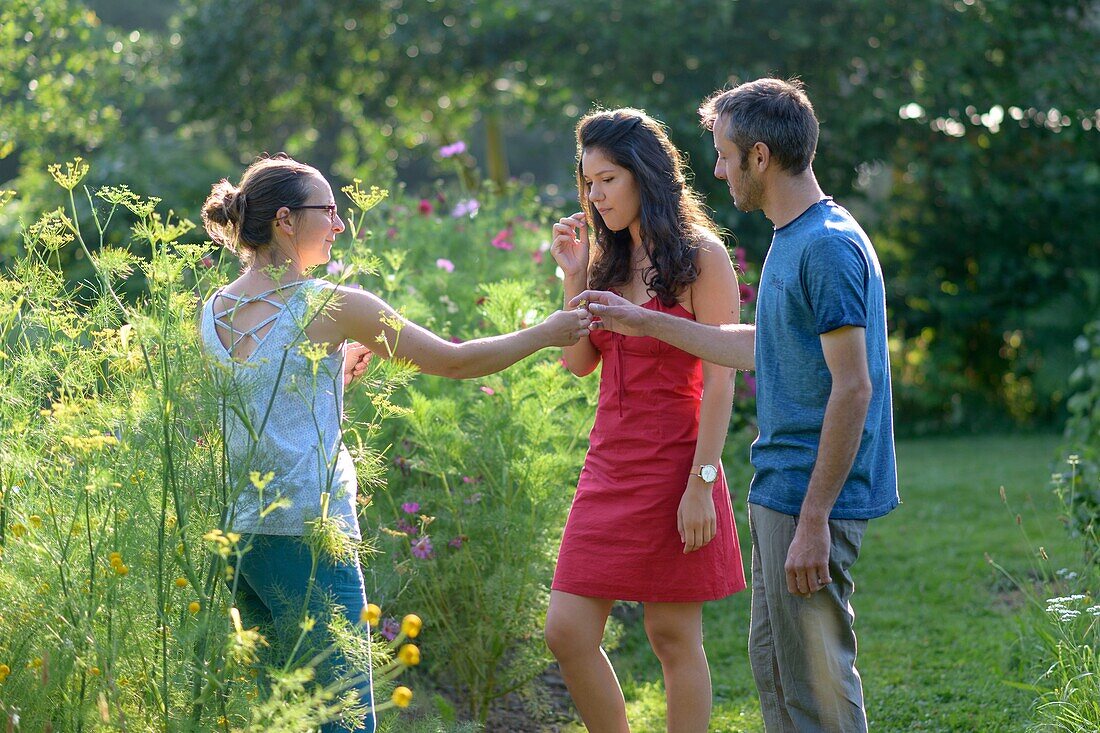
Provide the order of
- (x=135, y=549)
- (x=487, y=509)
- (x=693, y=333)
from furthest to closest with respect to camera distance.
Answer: (x=487, y=509)
(x=693, y=333)
(x=135, y=549)

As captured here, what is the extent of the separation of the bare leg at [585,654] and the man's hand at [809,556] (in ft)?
2.17

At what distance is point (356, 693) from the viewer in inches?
85.0

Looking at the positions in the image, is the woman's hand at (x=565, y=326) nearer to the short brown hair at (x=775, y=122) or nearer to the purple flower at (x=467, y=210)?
Result: the short brown hair at (x=775, y=122)

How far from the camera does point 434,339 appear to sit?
8.77 ft

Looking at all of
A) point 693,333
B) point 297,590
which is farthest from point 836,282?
point 297,590

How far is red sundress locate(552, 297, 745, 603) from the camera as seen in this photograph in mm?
2979

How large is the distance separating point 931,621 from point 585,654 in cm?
248

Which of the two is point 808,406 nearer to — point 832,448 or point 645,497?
point 832,448


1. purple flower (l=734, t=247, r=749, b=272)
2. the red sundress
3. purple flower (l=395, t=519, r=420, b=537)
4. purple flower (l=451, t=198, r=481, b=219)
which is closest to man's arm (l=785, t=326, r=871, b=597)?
the red sundress

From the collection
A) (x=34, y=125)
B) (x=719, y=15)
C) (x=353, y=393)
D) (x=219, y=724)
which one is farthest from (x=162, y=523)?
(x=719, y=15)

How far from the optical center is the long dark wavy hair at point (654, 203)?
3031 millimetres

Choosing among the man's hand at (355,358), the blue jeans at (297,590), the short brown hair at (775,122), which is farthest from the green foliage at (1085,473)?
the blue jeans at (297,590)

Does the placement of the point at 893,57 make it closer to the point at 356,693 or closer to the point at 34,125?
the point at 34,125

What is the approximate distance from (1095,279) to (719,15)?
11.6 feet
